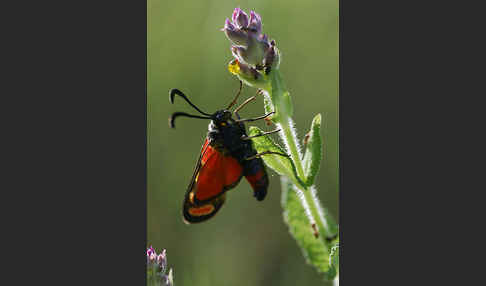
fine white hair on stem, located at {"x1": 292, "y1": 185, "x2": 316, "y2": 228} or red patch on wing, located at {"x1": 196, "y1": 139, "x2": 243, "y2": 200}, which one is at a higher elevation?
red patch on wing, located at {"x1": 196, "y1": 139, "x2": 243, "y2": 200}

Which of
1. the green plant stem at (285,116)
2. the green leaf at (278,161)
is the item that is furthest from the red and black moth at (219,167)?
the green plant stem at (285,116)

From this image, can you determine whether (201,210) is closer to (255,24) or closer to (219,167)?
(219,167)

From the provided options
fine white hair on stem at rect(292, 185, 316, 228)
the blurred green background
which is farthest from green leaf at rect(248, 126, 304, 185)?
the blurred green background

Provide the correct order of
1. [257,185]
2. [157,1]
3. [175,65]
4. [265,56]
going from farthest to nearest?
[175,65] → [157,1] → [257,185] → [265,56]

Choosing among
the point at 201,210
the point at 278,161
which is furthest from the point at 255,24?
the point at 201,210

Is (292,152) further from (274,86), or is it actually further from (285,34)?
(285,34)

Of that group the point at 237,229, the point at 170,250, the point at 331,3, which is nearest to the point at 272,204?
the point at 237,229

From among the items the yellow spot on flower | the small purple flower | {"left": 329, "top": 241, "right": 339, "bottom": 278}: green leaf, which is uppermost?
the small purple flower

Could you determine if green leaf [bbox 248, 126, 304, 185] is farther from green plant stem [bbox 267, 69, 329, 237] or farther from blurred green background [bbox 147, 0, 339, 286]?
blurred green background [bbox 147, 0, 339, 286]
